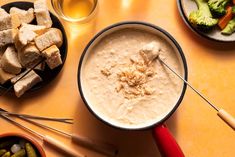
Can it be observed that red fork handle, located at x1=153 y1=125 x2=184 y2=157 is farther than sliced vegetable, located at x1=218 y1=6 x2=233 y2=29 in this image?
No

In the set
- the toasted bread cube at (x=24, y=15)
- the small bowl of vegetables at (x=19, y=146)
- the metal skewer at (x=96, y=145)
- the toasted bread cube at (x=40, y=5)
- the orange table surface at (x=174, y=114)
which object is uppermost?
the toasted bread cube at (x=40, y=5)

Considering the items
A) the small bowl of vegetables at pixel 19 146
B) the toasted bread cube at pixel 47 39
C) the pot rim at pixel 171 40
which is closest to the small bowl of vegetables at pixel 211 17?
the pot rim at pixel 171 40

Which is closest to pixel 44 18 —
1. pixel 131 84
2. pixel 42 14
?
pixel 42 14

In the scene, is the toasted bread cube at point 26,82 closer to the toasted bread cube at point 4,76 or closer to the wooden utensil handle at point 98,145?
the toasted bread cube at point 4,76

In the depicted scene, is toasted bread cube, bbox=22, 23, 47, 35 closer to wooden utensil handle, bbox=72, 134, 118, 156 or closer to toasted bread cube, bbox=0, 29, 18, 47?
toasted bread cube, bbox=0, 29, 18, 47

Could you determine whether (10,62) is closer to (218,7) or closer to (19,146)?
(19,146)

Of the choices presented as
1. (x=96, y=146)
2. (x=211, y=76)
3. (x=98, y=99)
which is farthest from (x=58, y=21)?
(x=211, y=76)

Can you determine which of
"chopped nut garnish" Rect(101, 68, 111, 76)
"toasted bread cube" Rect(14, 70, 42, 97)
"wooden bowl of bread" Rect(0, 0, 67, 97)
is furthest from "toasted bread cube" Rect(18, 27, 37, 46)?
"chopped nut garnish" Rect(101, 68, 111, 76)
